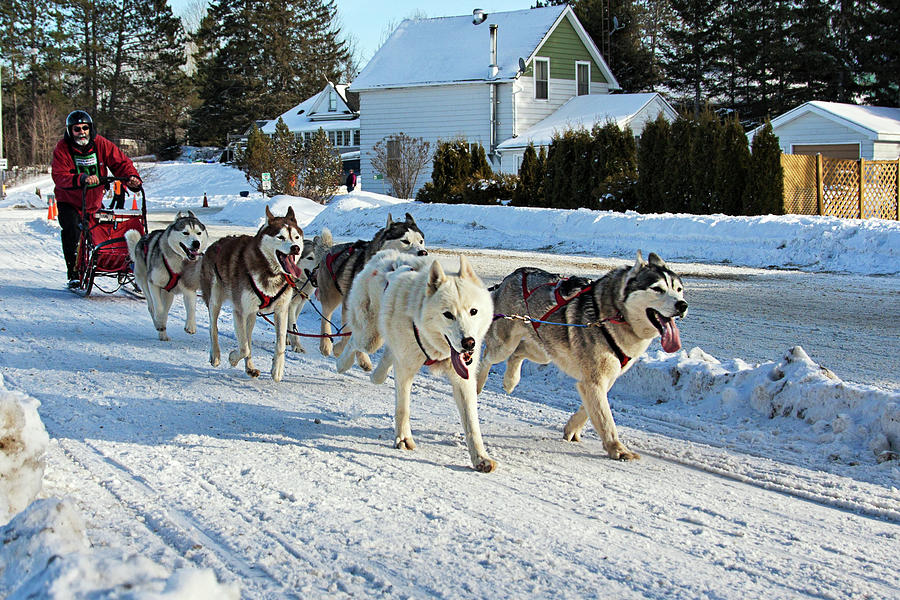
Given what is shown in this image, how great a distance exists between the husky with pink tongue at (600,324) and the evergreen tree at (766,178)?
51.0ft

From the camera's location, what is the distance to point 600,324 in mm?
5289

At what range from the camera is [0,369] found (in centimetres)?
706

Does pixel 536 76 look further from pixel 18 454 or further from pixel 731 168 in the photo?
pixel 18 454

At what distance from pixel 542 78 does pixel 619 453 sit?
3453 cm

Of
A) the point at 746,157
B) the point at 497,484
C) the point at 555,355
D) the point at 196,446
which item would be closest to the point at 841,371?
the point at 555,355

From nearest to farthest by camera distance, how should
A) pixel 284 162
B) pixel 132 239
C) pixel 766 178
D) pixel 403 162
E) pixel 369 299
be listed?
pixel 369 299 < pixel 132 239 < pixel 766 178 < pixel 284 162 < pixel 403 162

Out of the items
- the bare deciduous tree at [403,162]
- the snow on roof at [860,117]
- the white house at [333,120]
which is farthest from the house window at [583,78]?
the white house at [333,120]

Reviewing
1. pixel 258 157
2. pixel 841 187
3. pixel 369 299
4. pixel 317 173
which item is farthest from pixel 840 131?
pixel 369 299

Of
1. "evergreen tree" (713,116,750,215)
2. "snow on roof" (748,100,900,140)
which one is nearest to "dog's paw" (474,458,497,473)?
"evergreen tree" (713,116,750,215)

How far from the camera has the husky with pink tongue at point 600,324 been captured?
200 inches

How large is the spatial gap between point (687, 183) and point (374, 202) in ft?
37.8

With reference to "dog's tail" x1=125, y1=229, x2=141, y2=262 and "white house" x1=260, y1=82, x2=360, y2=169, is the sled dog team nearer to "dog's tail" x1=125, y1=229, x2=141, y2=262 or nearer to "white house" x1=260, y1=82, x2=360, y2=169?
"dog's tail" x1=125, y1=229, x2=141, y2=262

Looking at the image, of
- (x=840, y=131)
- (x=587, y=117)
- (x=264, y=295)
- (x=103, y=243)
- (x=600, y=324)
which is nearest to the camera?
(x=600, y=324)

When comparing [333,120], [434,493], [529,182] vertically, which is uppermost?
[333,120]
